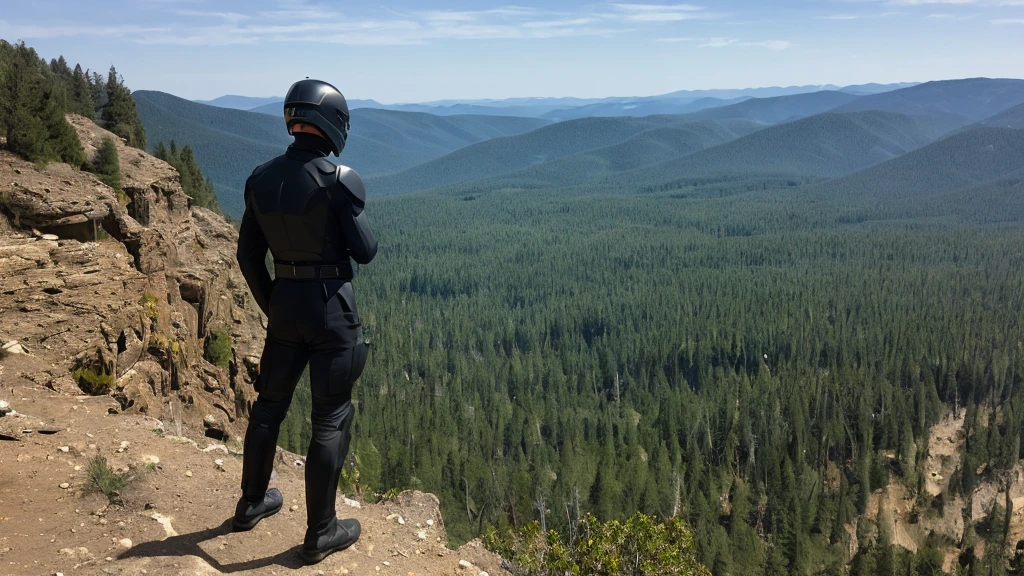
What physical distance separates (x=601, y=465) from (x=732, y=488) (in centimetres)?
1161

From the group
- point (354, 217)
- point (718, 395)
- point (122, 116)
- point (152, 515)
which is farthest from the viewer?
point (718, 395)

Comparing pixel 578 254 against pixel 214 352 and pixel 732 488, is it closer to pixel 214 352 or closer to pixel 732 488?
pixel 732 488

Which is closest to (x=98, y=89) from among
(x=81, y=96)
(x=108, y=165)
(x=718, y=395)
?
(x=81, y=96)

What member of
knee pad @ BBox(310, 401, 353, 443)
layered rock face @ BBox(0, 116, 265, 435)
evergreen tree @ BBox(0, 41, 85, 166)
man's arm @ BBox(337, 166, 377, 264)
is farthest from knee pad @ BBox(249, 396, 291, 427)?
evergreen tree @ BBox(0, 41, 85, 166)

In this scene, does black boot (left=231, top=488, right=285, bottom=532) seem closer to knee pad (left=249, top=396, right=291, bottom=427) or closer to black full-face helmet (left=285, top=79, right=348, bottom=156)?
knee pad (left=249, top=396, right=291, bottom=427)

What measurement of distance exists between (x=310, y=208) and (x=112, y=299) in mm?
10113

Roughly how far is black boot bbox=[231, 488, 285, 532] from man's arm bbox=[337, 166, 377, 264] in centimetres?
331

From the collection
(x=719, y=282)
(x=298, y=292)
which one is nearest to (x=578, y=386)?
(x=719, y=282)

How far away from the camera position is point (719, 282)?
4911 inches

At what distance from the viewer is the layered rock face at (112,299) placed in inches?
539

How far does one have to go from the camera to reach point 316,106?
7.79 m

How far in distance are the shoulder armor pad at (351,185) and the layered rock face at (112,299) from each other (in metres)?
8.48

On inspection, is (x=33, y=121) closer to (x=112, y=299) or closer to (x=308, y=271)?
(x=112, y=299)

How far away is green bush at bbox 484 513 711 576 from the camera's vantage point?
36.5 ft
